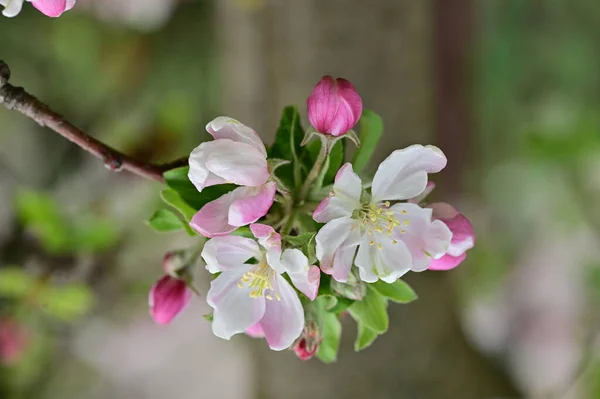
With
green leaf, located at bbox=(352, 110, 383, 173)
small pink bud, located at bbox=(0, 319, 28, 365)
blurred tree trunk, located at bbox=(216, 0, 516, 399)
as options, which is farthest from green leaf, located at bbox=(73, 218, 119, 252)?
green leaf, located at bbox=(352, 110, 383, 173)

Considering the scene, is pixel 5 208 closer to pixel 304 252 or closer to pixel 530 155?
pixel 304 252

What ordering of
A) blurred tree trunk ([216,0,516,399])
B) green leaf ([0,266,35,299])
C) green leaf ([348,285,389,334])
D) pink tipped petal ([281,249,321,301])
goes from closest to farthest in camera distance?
pink tipped petal ([281,249,321,301]) < green leaf ([348,285,389,334]) < green leaf ([0,266,35,299]) < blurred tree trunk ([216,0,516,399])

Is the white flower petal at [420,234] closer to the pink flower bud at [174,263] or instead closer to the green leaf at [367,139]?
the green leaf at [367,139]

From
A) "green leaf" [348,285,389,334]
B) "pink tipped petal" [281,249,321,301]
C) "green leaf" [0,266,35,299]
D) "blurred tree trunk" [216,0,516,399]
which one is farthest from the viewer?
"blurred tree trunk" [216,0,516,399]

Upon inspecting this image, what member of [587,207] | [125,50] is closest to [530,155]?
[587,207]

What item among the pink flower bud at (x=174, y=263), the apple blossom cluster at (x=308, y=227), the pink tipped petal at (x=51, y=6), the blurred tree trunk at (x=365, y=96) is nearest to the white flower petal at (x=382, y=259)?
the apple blossom cluster at (x=308, y=227)

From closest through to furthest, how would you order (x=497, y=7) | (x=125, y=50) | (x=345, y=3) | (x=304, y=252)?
(x=304, y=252), (x=345, y=3), (x=125, y=50), (x=497, y=7)

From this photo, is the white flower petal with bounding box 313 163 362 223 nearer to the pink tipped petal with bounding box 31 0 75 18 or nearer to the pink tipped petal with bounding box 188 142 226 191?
the pink tipped petal with bounding box 188 142 226 191
